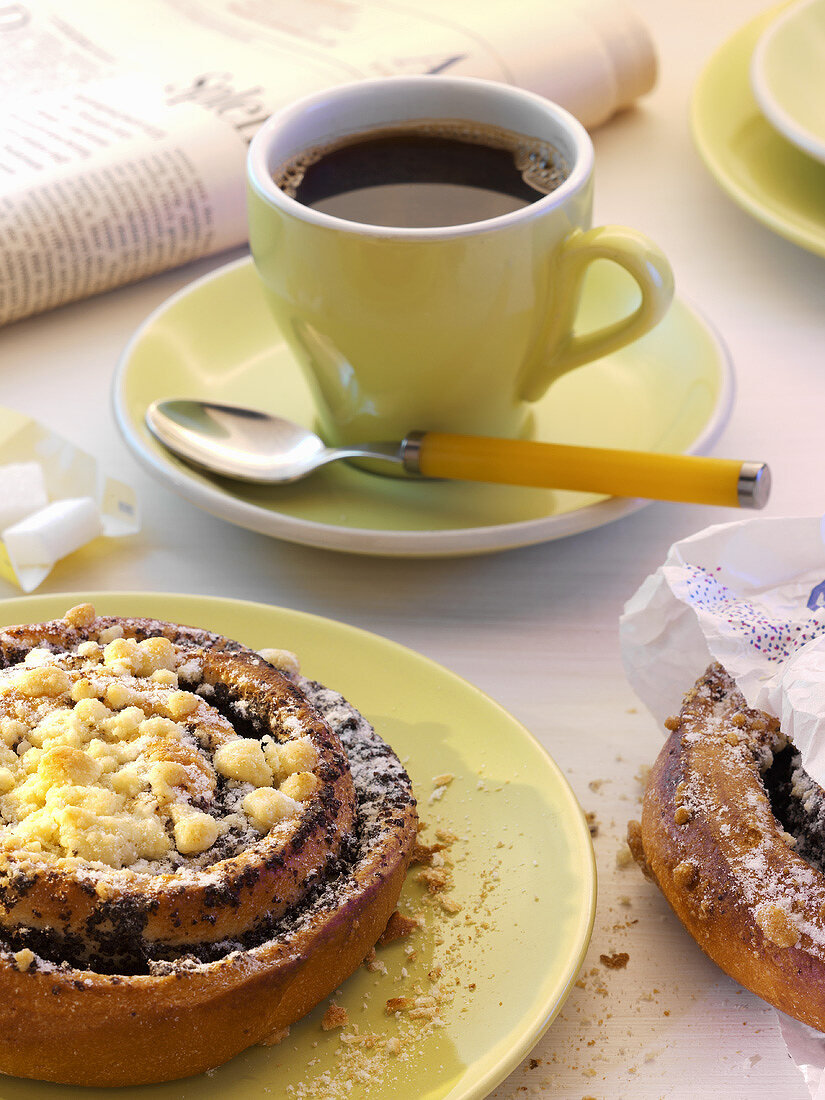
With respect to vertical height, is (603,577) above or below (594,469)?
below

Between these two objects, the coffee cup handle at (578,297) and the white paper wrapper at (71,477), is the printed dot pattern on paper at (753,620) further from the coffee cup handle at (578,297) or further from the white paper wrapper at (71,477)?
the white paper wrapper at (71,477)

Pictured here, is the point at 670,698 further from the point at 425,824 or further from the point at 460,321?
the point at 460,321

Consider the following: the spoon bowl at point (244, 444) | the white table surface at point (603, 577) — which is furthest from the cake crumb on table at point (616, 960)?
the spoon bowl at point (244, 444)

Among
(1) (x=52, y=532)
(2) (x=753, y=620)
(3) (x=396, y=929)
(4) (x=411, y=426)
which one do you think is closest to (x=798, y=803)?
(2) (x=753, y=620)

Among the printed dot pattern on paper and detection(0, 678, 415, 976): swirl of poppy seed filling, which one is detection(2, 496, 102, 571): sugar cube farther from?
the printed dot pattern on paper

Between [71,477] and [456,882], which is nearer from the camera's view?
[456,882]

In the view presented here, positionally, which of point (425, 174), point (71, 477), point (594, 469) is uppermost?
point (425, 174)

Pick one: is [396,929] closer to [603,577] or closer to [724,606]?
[724,606]
